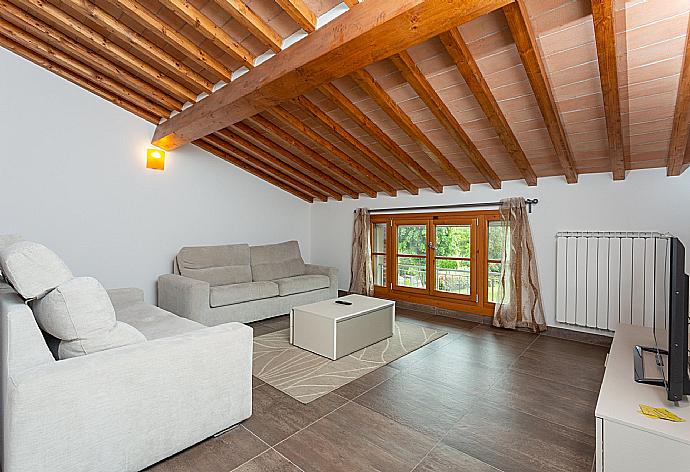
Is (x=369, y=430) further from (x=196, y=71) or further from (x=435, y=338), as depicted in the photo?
(x=196, y=71)

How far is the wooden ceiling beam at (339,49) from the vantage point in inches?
75.9

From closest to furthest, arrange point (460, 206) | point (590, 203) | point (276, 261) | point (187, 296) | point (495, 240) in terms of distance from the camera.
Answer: point (590, 203) < point (187, 296) < point (495, 240) < point (460, 206) < point (276, 261)

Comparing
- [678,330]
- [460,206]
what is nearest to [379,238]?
[460,206]

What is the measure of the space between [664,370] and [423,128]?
2.69 metres

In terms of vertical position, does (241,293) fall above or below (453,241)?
below

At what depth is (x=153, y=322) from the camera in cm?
270

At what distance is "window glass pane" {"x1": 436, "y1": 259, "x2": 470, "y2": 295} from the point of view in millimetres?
4941

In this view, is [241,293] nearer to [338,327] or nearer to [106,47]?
[338,327]

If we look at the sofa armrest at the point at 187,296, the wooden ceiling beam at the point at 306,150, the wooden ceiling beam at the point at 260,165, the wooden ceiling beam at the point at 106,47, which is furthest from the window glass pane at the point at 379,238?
the wooden ceiling beam at the point at 106,47

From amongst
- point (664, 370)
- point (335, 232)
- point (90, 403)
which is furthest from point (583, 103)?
point (335, 232)

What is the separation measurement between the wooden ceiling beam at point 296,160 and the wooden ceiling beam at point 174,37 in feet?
3.56

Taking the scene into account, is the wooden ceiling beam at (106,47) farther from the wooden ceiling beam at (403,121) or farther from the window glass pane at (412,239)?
the window glass pane at (412,239)

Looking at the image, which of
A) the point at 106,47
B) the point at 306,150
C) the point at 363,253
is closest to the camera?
the point at 106,47

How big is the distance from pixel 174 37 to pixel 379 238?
4.03 metres
